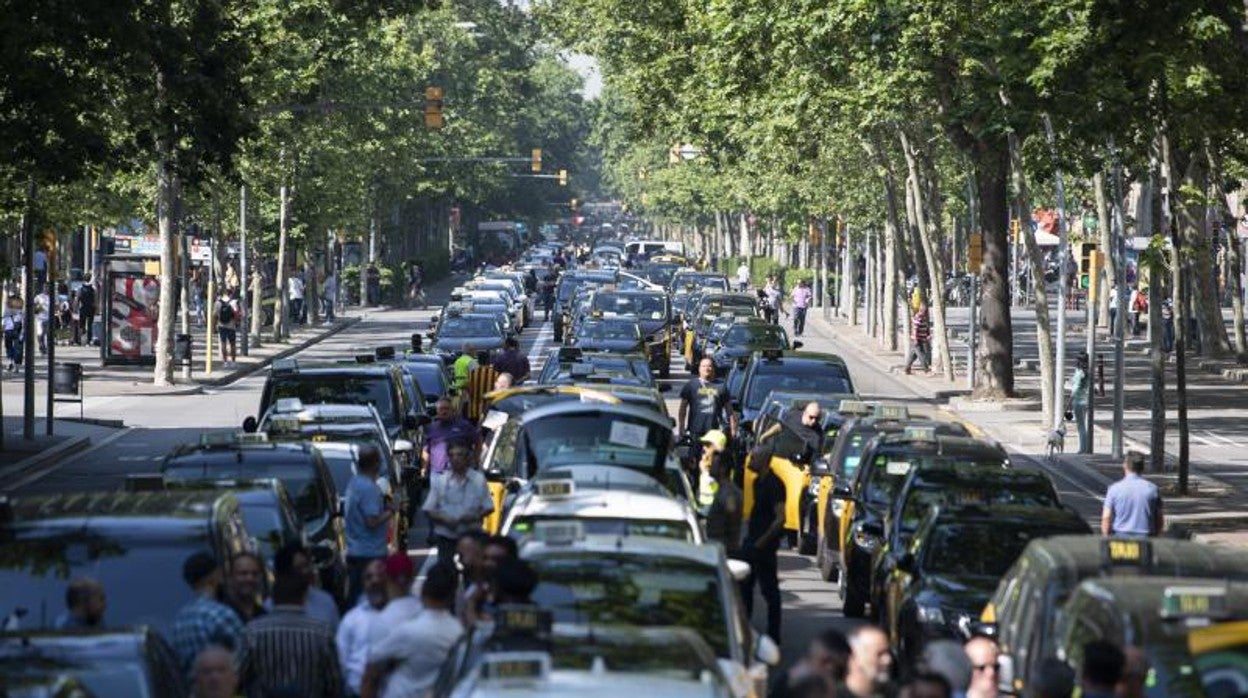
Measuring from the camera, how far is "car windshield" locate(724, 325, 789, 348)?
50344 millimetres

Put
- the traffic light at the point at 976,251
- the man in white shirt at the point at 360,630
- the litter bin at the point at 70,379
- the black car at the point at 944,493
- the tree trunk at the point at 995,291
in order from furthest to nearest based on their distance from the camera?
the traffic light at the point at 976,251 → the tree trunk at the point at 995,291 → the litter bin at the point at 70,379 → the black car at the point at 944,493 → the man in white shirt at the point at 360,630

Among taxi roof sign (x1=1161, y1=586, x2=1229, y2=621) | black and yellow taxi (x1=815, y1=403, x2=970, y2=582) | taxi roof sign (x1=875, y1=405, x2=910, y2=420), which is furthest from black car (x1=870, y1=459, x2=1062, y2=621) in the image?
taxi roof sign (x1=1161, y1=586, x2=1229, y2=621)

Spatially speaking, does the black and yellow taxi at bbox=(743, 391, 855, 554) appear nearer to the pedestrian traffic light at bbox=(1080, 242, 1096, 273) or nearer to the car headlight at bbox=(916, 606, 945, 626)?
the car headlight at bbox=(916, 606, 945, 626)

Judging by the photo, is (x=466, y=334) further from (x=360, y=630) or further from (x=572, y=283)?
(x=360, y=630)

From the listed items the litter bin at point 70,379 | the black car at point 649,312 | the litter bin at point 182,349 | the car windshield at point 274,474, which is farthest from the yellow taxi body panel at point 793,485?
the litter bin at point 182,349

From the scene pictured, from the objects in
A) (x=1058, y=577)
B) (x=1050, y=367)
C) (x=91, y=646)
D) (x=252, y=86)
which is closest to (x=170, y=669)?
(x=91, y=646)

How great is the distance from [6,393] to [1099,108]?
92.0ft

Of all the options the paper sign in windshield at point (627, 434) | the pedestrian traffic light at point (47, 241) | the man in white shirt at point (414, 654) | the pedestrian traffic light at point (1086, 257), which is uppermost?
the pedestrian traffic light at point (47, 241)

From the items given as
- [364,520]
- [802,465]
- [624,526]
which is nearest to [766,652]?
[624,526]

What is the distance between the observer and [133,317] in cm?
5831

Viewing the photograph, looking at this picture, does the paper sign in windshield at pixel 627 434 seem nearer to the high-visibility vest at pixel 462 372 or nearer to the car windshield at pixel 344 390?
the car windshield at pixel 344 390

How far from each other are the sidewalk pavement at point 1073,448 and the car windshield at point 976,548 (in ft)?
15.0

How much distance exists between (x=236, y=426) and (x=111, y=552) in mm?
29543

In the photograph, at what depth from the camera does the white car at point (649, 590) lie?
1270 centimetres
